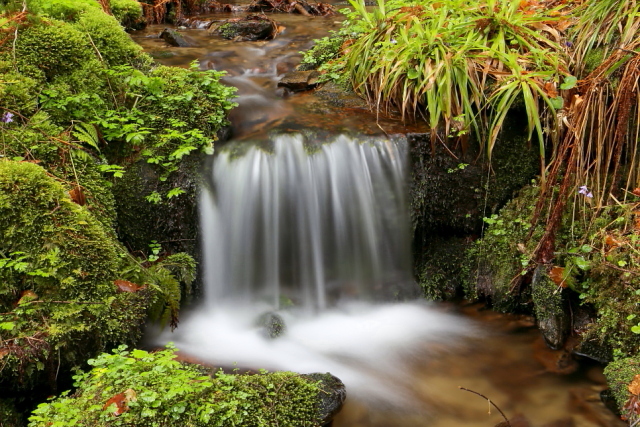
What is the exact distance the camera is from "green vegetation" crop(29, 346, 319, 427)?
7.85 ft

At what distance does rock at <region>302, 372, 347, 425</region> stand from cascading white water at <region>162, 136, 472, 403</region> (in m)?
0.66

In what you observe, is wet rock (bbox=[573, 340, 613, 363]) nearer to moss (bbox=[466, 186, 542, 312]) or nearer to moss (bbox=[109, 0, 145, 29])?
moss (bbox=[466, 186, 542, 312])

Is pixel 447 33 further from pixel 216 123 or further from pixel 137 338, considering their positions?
pixel 137 338

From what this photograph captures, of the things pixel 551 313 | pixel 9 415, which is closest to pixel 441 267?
pixel 551 313

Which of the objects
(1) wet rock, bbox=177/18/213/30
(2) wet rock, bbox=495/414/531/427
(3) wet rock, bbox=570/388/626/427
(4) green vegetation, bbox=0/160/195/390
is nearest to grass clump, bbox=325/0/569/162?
(3) wet rock, bbox=570/388/626/427

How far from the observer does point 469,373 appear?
12.0ft

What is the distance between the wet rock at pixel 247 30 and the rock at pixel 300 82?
77.2 inches

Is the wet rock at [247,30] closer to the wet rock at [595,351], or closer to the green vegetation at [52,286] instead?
the green vegetation at [52,286]

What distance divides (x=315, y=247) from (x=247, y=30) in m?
4.11

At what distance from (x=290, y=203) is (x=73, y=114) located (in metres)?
1.76

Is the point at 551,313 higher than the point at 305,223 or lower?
lower

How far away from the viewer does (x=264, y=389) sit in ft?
9.31

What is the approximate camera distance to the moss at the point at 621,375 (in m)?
3.04

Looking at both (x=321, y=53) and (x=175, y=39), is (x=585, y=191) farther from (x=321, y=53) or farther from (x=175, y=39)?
(x=175, y=39)
